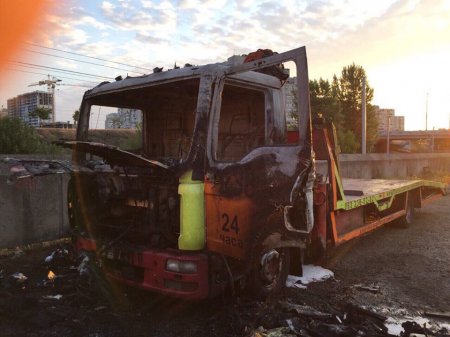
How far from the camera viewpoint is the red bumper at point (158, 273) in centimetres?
338

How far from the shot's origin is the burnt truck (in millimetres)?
3473

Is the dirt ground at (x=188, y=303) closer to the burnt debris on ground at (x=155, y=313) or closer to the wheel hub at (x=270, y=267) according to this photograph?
the burnt debris on ground at (x=155, y=313)

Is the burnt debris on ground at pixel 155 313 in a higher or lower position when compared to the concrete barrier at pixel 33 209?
lower

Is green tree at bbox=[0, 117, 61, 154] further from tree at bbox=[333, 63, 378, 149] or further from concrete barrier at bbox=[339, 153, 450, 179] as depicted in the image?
tree at bbox=[333, 63, 378, 149]

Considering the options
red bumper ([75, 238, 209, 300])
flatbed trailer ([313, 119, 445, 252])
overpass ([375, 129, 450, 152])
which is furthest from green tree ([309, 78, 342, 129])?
overpass ([375, 129, 450, 152])

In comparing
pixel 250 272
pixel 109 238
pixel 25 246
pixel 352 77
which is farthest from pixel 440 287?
pixel 352 77

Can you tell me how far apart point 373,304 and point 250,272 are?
55.4 inches

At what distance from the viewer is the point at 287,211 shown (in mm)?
3840

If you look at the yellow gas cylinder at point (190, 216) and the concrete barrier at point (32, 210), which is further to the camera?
the concrete barrier at point (32, 210)

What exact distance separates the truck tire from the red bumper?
1.65 ft

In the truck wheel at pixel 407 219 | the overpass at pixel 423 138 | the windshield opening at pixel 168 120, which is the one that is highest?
the overpass at pixel 423 138

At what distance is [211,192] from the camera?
3.52 metres

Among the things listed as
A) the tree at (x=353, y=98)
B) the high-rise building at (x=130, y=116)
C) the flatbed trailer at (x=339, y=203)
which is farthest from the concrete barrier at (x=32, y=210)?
A: the tree at (x=353, y=98)

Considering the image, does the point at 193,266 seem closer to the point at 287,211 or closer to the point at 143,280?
the point at 143,280
